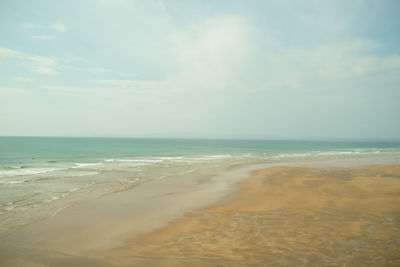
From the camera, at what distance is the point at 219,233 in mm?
7414

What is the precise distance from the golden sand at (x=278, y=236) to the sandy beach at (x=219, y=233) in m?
0.03

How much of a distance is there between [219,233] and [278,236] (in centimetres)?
178

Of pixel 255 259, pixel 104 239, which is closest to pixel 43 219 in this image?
pixel 104 239

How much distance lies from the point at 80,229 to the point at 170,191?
6.86 m

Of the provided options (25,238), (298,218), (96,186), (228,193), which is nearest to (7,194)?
(96,186)

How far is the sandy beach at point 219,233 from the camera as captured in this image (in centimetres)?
583

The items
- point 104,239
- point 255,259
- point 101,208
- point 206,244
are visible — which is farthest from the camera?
point 101,208

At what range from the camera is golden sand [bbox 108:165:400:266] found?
574 cm

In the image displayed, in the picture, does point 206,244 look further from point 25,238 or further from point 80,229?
point 25,238

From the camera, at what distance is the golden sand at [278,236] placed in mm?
5738

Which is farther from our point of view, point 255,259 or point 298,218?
point 298,218

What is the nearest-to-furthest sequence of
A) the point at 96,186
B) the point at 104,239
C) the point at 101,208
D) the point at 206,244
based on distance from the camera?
the point at 206,244 → the point at 104,239 → the point at 101,208 → the point at 96,186

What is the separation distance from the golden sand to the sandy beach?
0.08 feet

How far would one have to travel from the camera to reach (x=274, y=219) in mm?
8672
